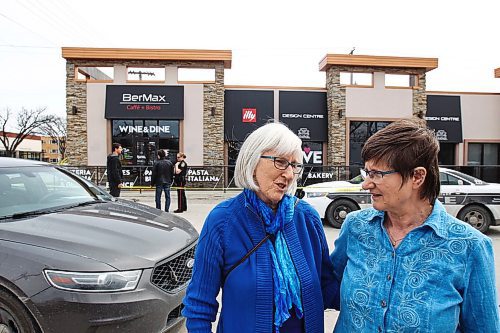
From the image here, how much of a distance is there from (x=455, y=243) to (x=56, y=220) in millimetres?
2979

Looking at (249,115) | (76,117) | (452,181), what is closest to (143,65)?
(76,117)

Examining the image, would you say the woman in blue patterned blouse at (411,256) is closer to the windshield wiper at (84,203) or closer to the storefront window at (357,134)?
the windshield wiper at (84,203)

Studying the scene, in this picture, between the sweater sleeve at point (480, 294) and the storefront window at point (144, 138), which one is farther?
the storefront window at point (144, 138)

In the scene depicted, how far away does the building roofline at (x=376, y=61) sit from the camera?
1848 cm

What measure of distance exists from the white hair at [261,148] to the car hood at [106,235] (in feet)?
4.87

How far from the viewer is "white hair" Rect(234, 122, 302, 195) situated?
1634 millimetres

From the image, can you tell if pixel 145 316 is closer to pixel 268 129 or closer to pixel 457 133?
pixel 268 129

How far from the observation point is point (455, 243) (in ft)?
4.58

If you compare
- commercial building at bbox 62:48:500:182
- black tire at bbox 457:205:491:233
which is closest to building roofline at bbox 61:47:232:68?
commercial building at bbox 62:48:500:182

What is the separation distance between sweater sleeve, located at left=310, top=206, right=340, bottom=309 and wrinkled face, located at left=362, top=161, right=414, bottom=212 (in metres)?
0.35

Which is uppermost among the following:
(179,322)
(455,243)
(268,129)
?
(268,129)

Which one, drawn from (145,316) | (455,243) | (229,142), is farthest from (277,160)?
(229,142)

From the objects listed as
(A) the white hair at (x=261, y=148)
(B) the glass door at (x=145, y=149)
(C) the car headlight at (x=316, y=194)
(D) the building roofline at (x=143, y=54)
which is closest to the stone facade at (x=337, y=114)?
(D) the building roofline at (x=143, y=54)

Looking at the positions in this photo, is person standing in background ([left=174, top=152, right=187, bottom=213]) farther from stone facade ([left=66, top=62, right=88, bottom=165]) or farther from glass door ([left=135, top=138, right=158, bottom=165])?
stone facade ([left=66, top=62, right=88, bottom=165])
